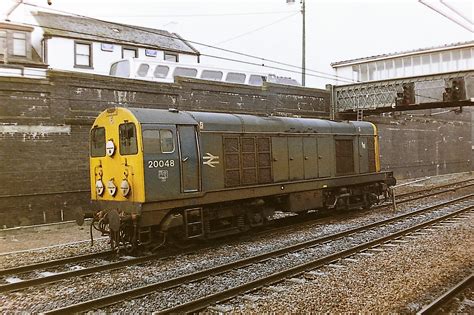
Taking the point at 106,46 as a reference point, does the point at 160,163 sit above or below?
below

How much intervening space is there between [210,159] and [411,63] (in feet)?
113

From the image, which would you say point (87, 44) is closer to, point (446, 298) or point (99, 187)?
point (99, 187)

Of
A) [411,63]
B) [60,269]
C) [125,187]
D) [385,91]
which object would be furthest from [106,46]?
[411,63]

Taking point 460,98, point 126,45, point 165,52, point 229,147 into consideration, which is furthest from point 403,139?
point 229,147

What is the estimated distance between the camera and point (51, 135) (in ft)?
48.2

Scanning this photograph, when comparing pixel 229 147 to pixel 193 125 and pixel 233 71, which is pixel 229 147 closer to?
pixel 193 125

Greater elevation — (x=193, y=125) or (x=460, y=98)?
(x=460, y=98)

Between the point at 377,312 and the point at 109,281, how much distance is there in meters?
4.61

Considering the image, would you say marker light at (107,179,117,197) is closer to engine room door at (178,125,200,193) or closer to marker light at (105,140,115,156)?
marker light at (105,140,115,156)

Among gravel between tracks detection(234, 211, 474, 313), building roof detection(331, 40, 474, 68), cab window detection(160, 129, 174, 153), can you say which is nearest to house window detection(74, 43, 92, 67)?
cab window detection(160, 129, 174, 153)

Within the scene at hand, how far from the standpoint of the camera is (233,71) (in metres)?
22.7

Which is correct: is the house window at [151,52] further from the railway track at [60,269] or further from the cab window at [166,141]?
the railway track at [60,269]

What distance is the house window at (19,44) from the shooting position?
2447 centimetres

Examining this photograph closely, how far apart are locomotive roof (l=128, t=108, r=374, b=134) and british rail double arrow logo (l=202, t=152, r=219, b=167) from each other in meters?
0.65
